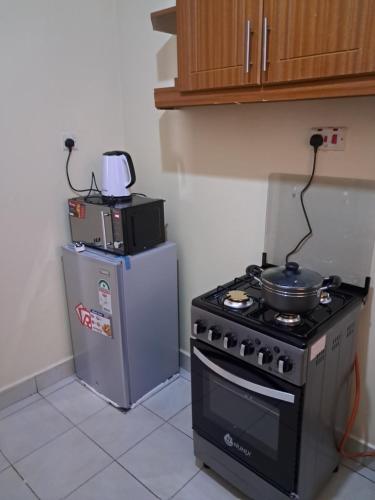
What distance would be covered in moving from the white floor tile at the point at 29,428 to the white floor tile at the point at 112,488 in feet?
1.24

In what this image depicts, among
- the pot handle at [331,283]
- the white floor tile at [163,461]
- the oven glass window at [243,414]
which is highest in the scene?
the pot handle at [331,283]

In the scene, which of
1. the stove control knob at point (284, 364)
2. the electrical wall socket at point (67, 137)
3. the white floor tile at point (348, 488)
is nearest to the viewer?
the stove control knob at point (284, 364)

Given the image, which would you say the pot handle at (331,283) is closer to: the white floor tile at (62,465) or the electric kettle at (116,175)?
the electric kettle at (116,175)

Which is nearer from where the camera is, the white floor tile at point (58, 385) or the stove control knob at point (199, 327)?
the stove control knob at point (199, 327)

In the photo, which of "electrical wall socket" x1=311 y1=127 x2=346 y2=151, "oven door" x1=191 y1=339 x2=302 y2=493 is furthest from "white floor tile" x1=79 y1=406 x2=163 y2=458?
"electrical wall socket" x1=311 y1=127 x2=346 y2=151

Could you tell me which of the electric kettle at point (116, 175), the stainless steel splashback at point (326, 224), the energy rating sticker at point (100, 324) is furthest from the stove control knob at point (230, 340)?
the electric kettle at point (116, 175)

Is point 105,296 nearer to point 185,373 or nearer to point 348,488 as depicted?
point 185,373

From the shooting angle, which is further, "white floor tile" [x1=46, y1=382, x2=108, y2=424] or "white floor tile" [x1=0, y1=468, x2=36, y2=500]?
"white floor tile" [x1=46, y1=382, x2=108, y2=424]

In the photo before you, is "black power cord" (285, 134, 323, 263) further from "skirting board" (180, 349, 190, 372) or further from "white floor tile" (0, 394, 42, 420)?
"white floor tile" (0, 394, 42, 420)

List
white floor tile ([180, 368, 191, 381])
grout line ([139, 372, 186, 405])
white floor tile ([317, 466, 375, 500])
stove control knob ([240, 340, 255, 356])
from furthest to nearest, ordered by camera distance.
A: 1. white floor tile ([180, 368, 191, 381])
2. grout line ([139, 372, 186, 405])
3. white floor tile ([317, 466, 375, 500])
4. stove control knob ([240, 340, 255, 356])

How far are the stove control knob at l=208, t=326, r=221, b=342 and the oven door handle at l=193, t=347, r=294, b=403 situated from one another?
0.35 feet

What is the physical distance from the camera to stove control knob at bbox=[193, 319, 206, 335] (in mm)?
1482

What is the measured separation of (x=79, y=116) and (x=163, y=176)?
0.58 meters

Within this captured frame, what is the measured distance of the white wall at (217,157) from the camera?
5.07 ft
